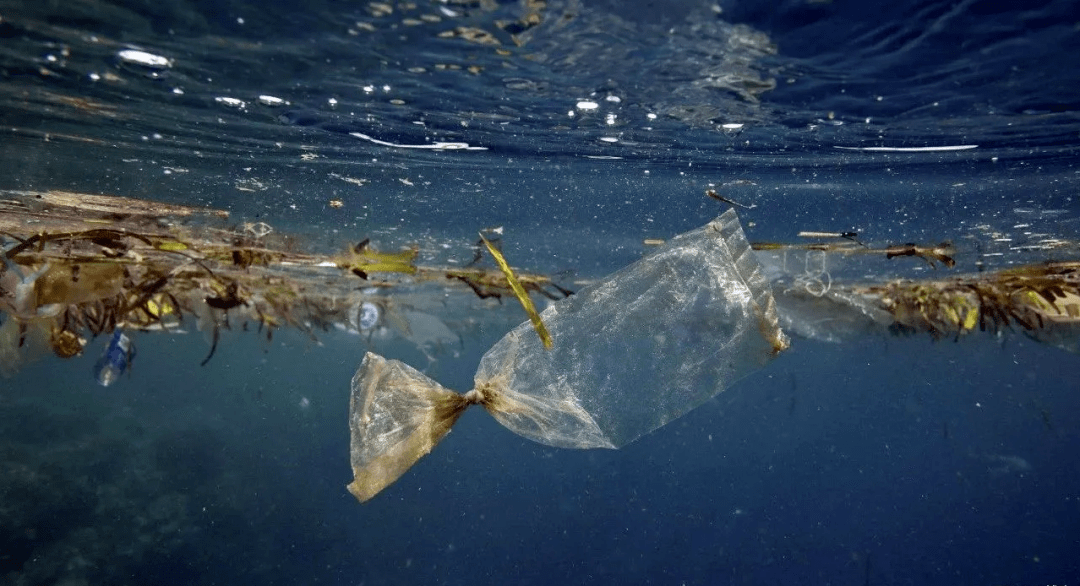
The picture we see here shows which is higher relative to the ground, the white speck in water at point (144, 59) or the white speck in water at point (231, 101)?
the white speck in water at point (144, 59)

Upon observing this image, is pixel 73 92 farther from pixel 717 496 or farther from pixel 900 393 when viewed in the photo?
pixel 717 496

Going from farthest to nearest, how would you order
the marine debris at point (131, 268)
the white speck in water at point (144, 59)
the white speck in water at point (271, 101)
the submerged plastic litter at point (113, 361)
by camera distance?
the submerged plastic litter at point (113, 361) < the marine debris at point (131, 268) < the white speck in water at point (271, 101) < the white speck in water at point (144, 59)

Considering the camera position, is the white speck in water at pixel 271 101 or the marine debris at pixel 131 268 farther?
the marine debris at pixel 131 268

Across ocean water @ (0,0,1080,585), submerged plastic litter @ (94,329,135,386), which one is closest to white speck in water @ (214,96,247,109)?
ocean water @ (0,0,1080,585)

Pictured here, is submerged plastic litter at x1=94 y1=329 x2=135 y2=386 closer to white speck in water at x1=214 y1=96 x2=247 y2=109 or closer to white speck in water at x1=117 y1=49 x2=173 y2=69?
white speck in water at x1=214 y1=96 x2=247 y2=109

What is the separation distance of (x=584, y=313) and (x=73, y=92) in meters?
6.36

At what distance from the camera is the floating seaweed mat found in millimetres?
3971

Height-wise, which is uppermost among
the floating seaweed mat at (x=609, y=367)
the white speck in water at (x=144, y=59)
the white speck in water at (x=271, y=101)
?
the white speck in water at (x=144, y=59)

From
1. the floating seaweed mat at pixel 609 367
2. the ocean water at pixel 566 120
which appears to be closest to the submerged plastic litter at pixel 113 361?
the ocean water at pixel 566 120

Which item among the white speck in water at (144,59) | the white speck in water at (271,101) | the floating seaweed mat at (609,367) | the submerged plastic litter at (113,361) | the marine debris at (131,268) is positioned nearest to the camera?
the floating seaweed mat at (609,367)

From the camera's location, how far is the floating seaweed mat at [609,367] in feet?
13.0

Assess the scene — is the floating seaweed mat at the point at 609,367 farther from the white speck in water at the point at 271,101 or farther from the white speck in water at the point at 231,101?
the white speck in water at the point at 231,101

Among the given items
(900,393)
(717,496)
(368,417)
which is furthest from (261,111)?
(717,496)

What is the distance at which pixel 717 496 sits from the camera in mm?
154500
